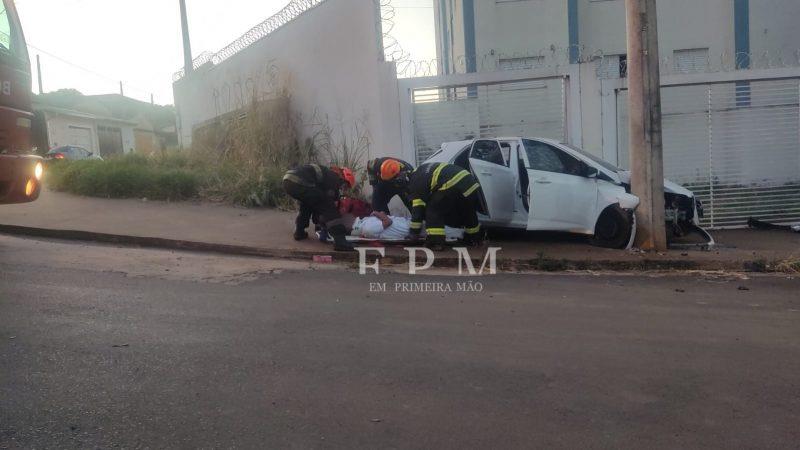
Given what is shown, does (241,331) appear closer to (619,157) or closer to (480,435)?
(480,435)

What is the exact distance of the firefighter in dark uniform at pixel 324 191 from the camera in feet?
25.6

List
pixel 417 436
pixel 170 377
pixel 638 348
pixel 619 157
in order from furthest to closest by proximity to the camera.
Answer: pixel 619 157, pixel 638 348, pixel 170 377, pixel 417 436

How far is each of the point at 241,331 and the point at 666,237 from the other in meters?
5.78

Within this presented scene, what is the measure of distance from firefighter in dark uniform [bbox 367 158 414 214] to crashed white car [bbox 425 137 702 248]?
2.54ft

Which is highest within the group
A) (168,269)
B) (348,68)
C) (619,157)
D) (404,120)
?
(348,68)

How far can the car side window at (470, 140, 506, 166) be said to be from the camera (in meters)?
8.47

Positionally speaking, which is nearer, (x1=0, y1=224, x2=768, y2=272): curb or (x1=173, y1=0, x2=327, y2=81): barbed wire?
(x1=0, y1=224, x2=768, y2=272): curb

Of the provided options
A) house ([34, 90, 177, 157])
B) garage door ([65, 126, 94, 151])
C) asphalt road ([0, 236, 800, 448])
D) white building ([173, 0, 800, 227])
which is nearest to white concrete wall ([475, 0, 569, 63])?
white building ([173, 0, 800, 227])

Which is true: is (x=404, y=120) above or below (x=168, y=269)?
above

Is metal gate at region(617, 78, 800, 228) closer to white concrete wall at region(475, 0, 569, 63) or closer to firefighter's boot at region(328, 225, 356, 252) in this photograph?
firefighter's boot at region(328, 225, 356, 252)

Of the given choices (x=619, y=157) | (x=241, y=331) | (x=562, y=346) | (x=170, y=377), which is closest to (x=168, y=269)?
(x=241, y=331)

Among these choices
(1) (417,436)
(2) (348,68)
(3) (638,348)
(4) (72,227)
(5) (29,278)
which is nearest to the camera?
(1) (417,436)

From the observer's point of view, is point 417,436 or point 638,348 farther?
point 638,348

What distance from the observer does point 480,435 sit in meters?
2.97
